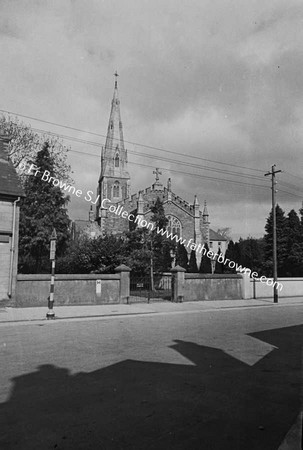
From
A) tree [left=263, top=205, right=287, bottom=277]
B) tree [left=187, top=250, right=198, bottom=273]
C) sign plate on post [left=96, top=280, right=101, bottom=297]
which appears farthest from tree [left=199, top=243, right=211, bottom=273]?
sign plate on post [left=96, top=280, right=101, bottom=297]

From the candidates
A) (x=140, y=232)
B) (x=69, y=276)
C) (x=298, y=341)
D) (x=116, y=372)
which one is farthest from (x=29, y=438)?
(x=140, y=232)

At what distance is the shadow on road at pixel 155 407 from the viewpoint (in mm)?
3971

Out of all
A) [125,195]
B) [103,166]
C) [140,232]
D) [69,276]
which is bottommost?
[69,276]

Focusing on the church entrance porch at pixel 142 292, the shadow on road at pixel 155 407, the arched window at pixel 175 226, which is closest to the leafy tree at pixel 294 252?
the arched window at pixel 175 226

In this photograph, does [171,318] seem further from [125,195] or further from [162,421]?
[125,195]

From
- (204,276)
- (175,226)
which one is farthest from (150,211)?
(204,276)

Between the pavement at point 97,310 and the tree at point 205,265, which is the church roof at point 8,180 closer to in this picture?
the pavement at point 97,310

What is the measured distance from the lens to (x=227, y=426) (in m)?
4.30

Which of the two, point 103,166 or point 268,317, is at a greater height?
point 103,166

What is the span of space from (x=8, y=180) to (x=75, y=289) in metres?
6.10

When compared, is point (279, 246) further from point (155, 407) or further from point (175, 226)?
point (155, 407)

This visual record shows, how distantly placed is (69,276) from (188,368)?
1257cm

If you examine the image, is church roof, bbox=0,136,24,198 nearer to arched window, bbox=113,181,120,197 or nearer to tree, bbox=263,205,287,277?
tree, bbox=263,205,287,277

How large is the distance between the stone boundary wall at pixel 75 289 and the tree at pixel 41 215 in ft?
42.1
